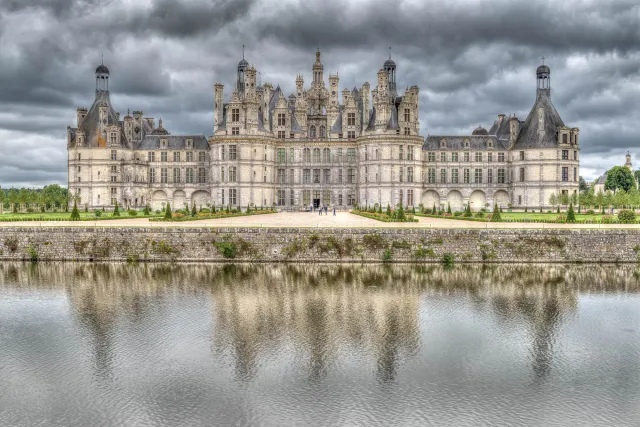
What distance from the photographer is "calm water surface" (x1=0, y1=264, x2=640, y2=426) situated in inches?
677

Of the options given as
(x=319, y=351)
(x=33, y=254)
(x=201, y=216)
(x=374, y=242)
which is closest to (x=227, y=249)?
(x=374, y=242)

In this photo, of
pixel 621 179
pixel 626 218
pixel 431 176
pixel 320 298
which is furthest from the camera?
pixel 621 179

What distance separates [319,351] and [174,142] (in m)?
68.8

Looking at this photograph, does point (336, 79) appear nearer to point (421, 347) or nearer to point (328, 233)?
point (328, 233)

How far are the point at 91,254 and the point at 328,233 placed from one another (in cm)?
1646

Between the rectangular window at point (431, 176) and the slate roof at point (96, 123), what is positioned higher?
the slate roof at point (96, 123)

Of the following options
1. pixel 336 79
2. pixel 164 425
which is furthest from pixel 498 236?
pixel 336 79

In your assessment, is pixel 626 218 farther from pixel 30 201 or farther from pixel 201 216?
pixel 30 201

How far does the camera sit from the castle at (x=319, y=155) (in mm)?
78500

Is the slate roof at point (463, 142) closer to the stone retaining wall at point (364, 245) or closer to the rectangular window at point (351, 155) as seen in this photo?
the rectangular window at point (351, 155)

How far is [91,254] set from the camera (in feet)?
140

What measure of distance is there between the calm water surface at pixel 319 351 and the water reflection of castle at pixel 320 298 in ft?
0.39

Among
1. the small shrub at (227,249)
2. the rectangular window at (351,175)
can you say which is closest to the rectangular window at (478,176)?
the rectangular window at (351,175)

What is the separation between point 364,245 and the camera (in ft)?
137
